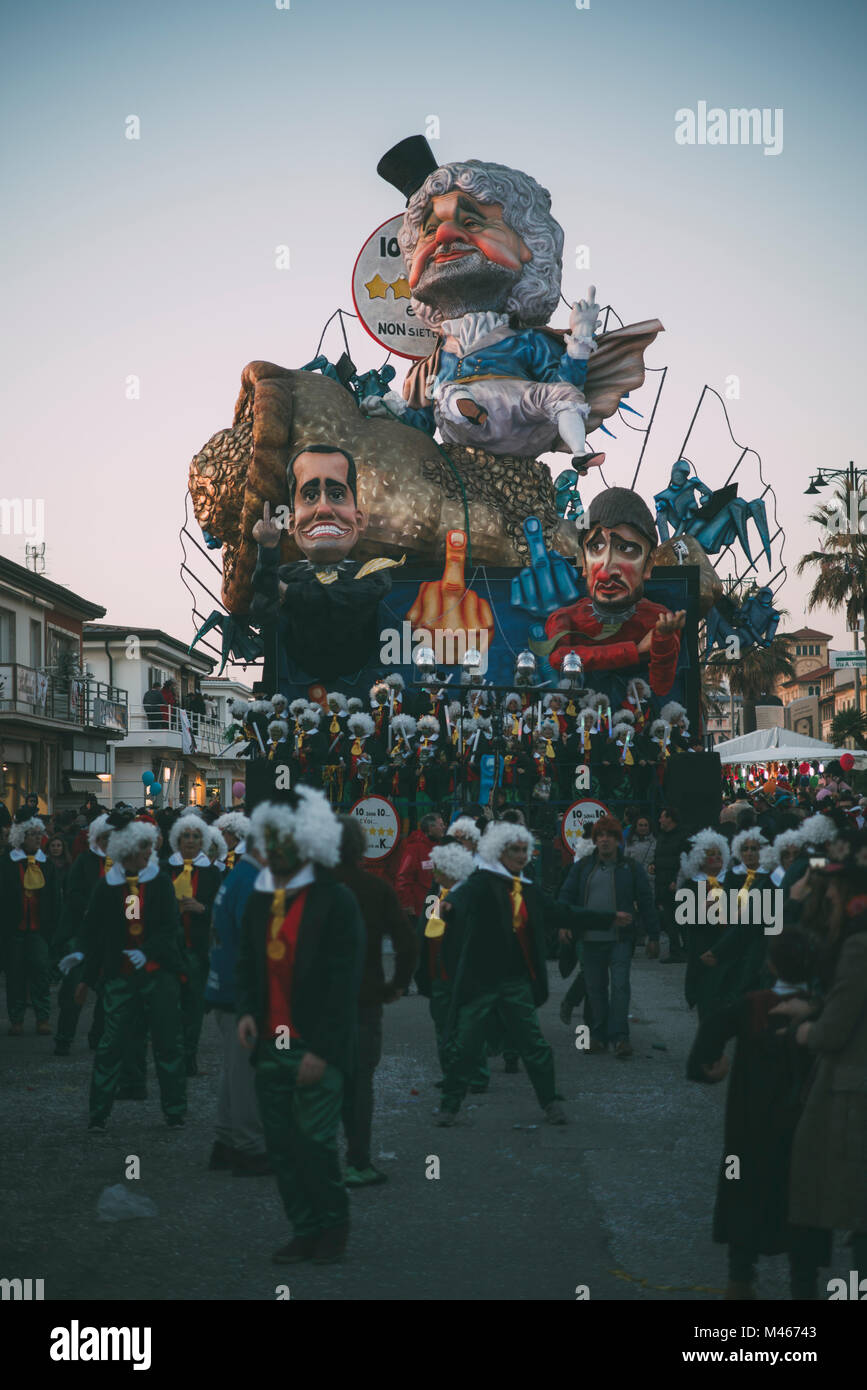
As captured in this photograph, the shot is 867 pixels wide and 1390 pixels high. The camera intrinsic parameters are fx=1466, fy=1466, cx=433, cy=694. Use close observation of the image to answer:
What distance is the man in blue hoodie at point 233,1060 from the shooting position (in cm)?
714

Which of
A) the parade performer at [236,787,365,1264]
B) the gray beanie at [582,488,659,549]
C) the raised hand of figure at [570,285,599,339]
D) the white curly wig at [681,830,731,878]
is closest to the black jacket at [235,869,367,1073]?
the parade performer at [236,787,365,1264]

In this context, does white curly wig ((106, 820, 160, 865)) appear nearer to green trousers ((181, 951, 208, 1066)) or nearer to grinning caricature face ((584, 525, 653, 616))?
green trousers ((181, 951, 208, 1066))

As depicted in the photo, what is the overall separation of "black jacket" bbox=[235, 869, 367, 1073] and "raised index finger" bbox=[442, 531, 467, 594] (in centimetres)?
1704

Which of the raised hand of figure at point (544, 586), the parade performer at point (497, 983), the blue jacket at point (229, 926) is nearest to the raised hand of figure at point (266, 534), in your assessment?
the raised hand of figure at point (544, 586)

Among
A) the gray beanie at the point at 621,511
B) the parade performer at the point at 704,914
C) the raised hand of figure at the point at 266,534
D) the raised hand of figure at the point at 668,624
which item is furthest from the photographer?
the raised hand of figure at the point at 266,534

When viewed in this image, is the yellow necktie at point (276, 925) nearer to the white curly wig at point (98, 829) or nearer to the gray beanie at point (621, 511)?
the white curly wig at point (98, 829)

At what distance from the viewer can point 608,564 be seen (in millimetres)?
21484

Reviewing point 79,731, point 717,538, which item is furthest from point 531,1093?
point 79,731

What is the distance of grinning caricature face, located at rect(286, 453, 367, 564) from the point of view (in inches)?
866

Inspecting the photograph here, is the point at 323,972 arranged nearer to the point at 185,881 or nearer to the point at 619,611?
the point at 185,881

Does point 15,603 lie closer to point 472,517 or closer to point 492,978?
point 472,517

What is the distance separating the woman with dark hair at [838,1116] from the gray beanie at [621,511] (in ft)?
55.0

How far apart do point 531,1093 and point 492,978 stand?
145 centimetres

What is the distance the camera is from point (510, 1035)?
8.44 metres
